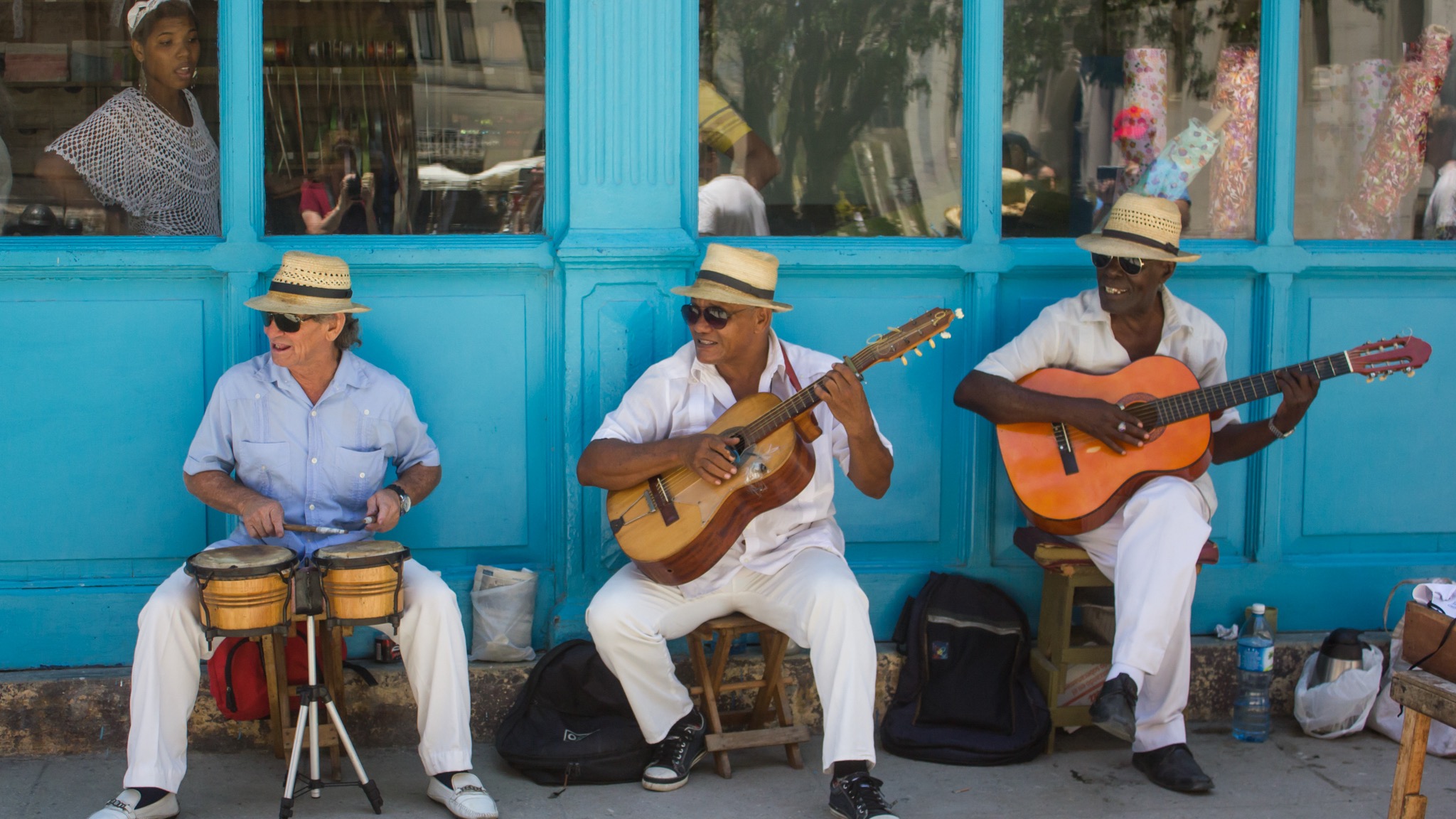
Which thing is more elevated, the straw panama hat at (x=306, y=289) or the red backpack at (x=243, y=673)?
the straw panama hat at (x=306, y=289)

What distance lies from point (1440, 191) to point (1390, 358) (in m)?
1.47

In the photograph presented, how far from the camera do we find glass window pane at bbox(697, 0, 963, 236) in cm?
462

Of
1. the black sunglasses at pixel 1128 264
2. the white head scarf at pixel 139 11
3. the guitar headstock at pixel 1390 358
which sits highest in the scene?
the white head scarf at pixel 139 11

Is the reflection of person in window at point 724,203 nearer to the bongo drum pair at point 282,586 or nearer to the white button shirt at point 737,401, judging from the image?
the white button shirt at point 737,401

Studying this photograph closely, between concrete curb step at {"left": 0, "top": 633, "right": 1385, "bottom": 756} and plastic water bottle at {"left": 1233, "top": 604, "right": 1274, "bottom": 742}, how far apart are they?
1.08m

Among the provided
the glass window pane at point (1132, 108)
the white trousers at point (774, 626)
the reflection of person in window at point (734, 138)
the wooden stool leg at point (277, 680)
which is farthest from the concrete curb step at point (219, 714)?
the glass window pane at point (1132, 108)

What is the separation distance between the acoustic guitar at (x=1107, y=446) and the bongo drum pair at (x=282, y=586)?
185 cm

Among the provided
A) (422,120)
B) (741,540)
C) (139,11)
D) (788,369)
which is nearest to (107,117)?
(139,11)

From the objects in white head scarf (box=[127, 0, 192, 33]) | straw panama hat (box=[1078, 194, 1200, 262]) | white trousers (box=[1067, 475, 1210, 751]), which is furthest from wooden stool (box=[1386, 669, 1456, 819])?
white head scarf (box=[127, 0, 192, 33])

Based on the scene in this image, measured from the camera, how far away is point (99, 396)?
13.9 ft

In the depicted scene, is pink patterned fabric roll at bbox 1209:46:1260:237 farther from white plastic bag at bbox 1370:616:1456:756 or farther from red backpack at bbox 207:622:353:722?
red backpack at bbox 207:622:353:722

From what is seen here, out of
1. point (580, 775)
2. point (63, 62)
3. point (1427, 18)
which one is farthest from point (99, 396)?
point (1427, 18)

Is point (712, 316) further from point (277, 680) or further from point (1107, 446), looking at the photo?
point (277, 680)

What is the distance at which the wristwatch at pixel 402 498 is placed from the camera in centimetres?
390
